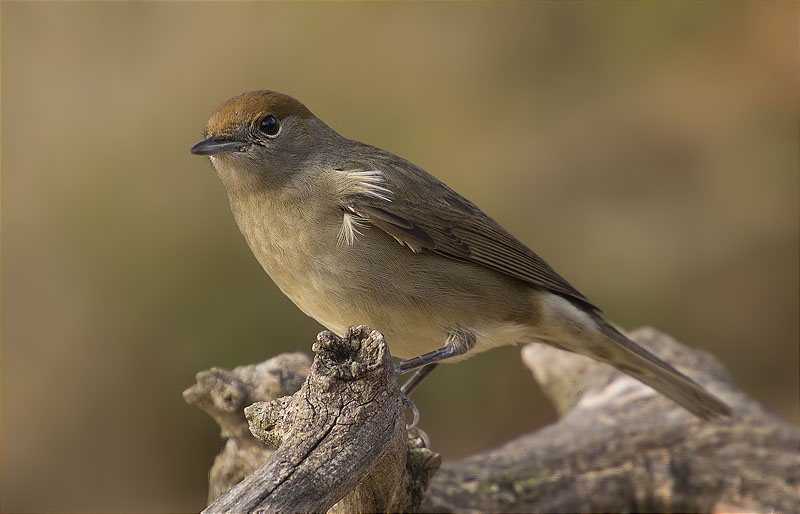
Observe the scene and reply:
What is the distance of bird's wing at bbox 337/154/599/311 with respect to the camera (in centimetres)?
376

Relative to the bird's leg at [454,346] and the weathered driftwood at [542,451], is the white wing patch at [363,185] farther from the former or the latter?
the weathered driftwood at [542,451]

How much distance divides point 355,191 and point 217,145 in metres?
0.68

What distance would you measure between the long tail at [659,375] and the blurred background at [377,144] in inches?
115

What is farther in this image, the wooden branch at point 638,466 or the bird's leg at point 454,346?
the wooden branch at point 638,466

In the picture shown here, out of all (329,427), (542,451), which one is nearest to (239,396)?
(329,427)

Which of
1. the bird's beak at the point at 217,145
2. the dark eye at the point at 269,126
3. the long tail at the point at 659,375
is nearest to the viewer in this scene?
the bird's beak at the point at 217,145

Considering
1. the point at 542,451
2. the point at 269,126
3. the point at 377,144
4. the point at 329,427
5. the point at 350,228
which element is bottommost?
the point at 329,427

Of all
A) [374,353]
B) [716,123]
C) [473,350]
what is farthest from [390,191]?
[716,123]

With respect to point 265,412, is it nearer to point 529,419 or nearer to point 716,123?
point 529,419

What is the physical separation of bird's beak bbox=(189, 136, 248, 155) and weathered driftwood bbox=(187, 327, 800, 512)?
1.02 m

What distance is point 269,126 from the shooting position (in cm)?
399

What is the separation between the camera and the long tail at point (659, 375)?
434cm

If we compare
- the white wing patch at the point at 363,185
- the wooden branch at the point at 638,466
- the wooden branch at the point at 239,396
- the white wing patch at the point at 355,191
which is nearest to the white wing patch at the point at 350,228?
the white wing patch at the point at 355,191

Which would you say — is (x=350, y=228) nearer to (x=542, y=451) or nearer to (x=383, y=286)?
(x=383, y=286)
